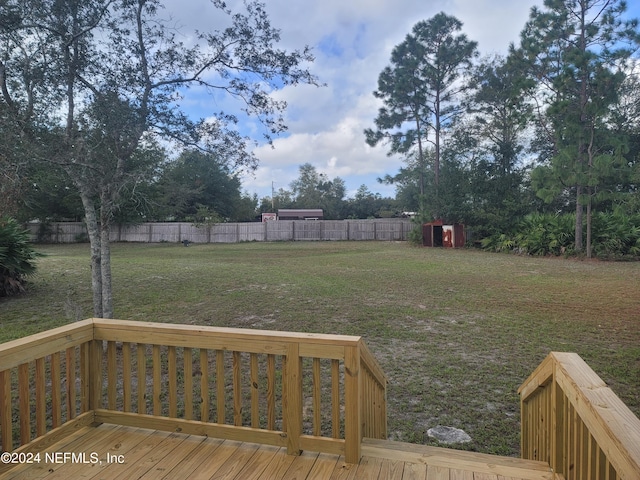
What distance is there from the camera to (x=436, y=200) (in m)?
17.9

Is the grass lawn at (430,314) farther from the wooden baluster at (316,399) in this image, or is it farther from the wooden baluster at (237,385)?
the wooden baluster at (237,385)

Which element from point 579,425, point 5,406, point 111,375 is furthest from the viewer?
point 111,375

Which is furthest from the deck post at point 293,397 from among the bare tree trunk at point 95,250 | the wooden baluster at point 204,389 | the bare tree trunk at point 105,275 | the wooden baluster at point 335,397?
the bare tree trunk at point 95,250

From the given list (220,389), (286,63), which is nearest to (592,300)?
(286,63)

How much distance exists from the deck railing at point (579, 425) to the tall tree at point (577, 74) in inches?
495

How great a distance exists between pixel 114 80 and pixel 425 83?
18.1m

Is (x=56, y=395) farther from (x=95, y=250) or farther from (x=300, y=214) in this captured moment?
(x=300, y=214)

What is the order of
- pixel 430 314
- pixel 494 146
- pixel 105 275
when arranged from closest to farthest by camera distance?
pixel 105 275 → pixel 430 314 → pixel 494 146

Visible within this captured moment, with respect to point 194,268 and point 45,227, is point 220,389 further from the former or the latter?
point 45,227

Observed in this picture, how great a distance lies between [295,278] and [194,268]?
345 cm

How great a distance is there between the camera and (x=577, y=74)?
11.7 m

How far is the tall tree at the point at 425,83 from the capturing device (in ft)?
60.9

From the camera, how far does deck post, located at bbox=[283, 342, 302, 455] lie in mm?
1806

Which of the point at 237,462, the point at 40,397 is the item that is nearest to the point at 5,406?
the point at 40,397
